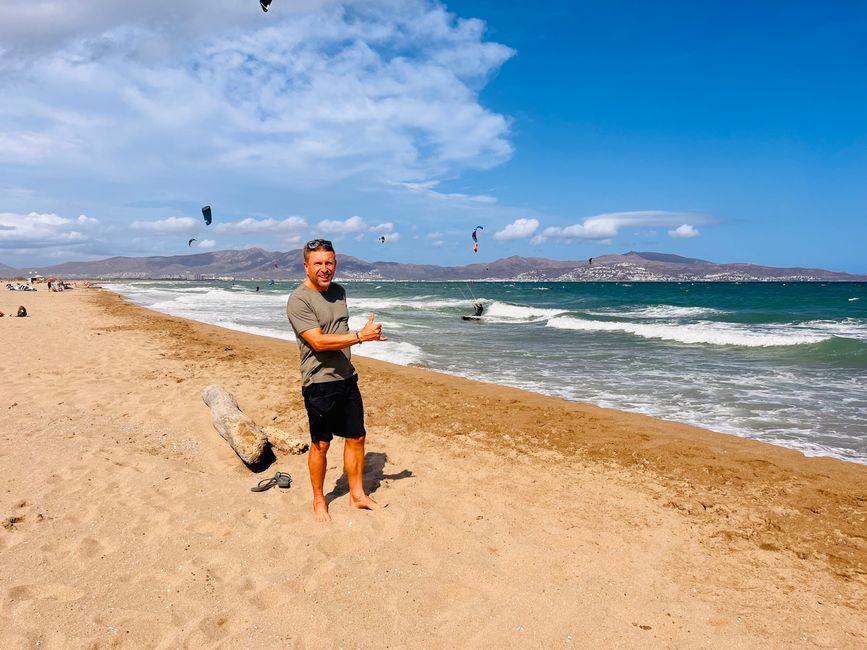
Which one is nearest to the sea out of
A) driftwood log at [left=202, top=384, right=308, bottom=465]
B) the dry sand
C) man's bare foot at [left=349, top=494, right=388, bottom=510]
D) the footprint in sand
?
the dry sand

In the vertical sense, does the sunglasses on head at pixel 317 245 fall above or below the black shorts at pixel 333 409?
above

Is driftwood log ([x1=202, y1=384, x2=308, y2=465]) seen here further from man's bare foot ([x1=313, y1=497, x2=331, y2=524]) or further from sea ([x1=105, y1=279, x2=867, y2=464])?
sea ([x1=105, y1=279, x2=867, y2=464])

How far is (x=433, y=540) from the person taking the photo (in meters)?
3.69

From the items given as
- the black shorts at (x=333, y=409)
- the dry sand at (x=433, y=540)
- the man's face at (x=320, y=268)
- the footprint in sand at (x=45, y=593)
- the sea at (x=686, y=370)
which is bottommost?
the sea at (x=686, y=370)

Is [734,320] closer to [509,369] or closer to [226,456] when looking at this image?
[509,369]

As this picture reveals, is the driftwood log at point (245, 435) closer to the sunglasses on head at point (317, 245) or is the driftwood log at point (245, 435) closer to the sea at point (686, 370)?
the sunglasses on head at point (317, 245)

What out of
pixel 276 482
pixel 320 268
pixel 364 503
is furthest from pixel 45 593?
pixel 320 268

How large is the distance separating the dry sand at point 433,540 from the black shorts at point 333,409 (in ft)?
2.38

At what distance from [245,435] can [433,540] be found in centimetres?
249

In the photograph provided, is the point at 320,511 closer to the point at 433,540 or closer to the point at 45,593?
the point at 433,540

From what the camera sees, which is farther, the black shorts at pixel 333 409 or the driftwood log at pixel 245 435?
the driftwood log at pixel 245 435

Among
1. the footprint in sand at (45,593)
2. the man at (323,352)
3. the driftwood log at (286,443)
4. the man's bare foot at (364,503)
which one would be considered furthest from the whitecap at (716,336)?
the footprint in sand at (45,593)

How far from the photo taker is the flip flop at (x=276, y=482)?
4.45m

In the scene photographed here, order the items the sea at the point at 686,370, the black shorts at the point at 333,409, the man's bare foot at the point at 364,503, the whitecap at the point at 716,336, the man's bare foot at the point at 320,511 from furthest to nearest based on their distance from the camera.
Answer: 1. the whitecap at the point at 716,336
2. the sea at the point at 686,370
3. the man's bare foot at the point at 364,503
4. the man's bare foot at the point at 320,511
5. the black shorts at the point at 333,409
